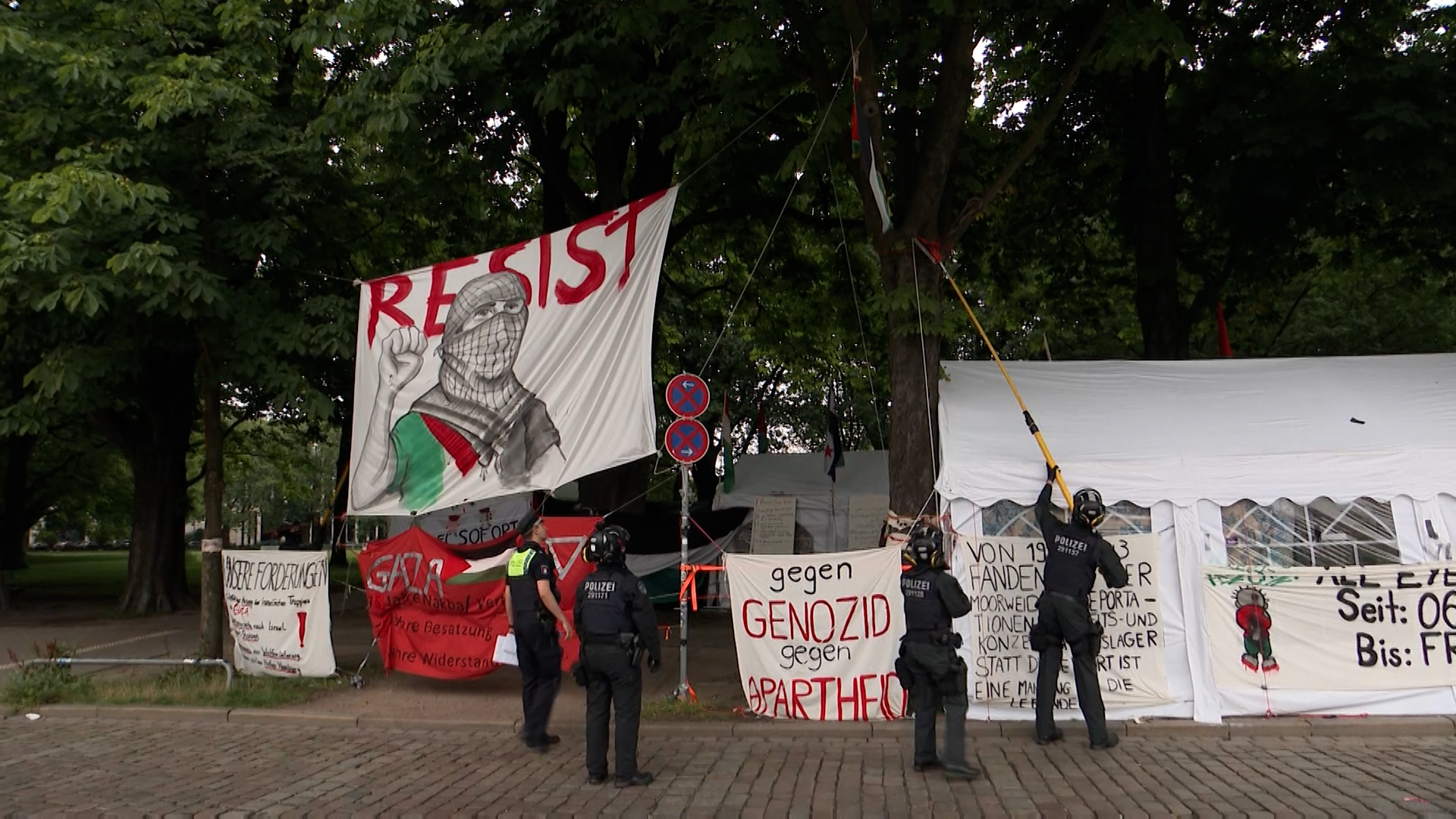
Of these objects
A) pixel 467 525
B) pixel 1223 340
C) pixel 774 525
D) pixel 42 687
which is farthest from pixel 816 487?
pixel 42 687

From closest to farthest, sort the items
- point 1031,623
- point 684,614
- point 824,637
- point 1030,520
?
point 1031,623, point 824,637, point 1030,520, point 684,614

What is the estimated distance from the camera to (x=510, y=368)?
35.8 feet

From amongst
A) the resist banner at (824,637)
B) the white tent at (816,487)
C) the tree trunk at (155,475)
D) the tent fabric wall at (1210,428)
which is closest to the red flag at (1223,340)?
the tent fabric wall at (1210,428)

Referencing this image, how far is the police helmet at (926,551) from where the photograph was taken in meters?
7.75

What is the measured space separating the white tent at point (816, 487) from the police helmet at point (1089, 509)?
10.4 metres

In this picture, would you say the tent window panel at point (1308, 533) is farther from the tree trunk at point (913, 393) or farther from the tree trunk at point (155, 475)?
the tree trunk at point (155, 475)

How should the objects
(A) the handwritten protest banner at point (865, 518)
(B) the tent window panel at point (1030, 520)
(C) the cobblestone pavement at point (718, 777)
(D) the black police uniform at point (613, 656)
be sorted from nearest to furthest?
1. (C) the cobblestone pavement at point (718, 777)
2. (D) the black police uniform at point (613, 656)
3. (B) the tent window panel at point (1030, 520)
4. (A) the handwritten protest banner at point (865, 518)

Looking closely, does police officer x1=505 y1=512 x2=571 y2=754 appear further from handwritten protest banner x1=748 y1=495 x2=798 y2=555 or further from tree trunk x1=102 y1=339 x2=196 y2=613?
tree trunk x1=102 y1=339 x2=196 y2=613

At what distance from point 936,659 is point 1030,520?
2691 mm

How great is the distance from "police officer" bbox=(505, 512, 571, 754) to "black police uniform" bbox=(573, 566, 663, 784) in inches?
45.7


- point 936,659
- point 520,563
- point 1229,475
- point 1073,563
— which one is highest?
point 1229,475

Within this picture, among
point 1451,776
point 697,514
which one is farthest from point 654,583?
point 1451,776

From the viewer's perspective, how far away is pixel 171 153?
456 inches

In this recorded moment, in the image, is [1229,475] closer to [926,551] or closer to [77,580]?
[926,551]
